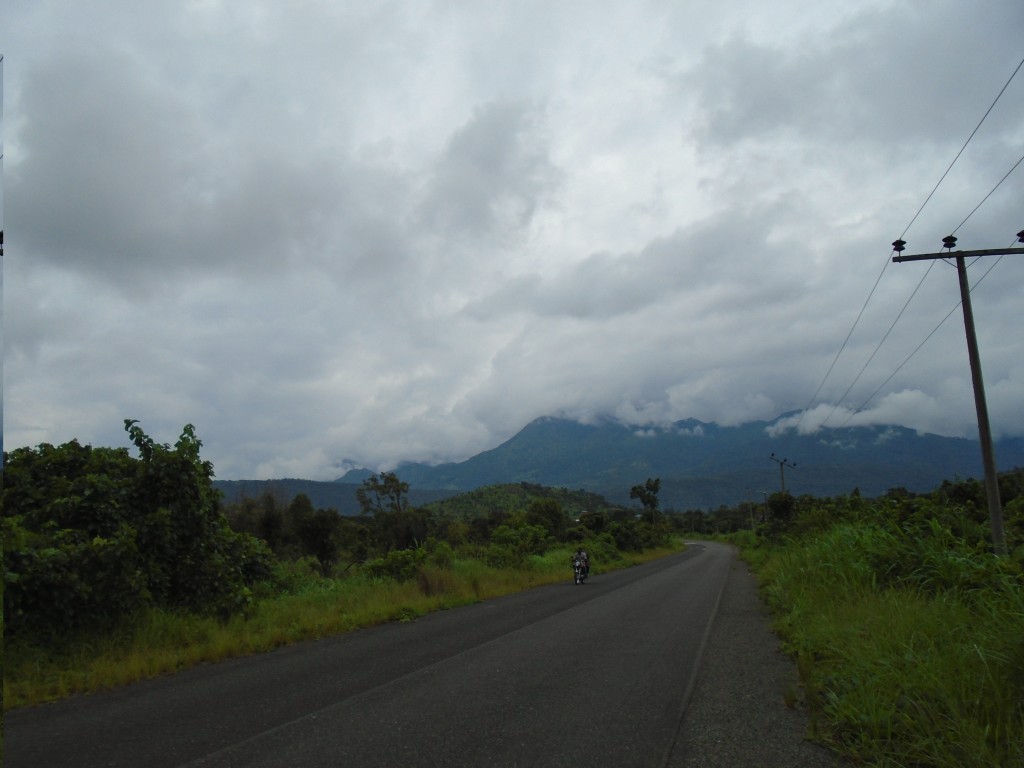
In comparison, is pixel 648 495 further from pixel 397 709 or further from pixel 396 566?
pixel 397 709

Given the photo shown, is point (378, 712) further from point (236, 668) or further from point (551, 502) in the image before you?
point (551, 502)

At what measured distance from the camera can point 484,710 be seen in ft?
20.5

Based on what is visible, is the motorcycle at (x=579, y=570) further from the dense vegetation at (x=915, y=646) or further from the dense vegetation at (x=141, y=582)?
the dense vegetation at (x=915, y=646)

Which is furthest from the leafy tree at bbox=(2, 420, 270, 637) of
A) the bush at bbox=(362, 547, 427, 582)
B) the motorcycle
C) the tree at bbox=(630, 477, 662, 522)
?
the tree at bbox=(630, 477, 662, 522)

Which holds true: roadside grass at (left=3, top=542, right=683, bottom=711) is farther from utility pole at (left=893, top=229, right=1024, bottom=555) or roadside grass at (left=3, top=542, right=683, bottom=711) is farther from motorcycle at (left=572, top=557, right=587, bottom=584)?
utility pole at (left=893, top=229, right=1024, bottom=555)

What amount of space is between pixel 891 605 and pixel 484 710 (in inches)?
234

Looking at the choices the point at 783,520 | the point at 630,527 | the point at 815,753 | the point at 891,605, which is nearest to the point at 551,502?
the point at 630,527

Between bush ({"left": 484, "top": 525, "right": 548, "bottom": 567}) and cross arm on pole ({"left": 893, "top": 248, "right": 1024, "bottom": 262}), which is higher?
cross arm on pole ({"left": 893, "top": 248, "right": 1024, "bottom": 262})

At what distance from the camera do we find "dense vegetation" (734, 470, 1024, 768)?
5.01 metres

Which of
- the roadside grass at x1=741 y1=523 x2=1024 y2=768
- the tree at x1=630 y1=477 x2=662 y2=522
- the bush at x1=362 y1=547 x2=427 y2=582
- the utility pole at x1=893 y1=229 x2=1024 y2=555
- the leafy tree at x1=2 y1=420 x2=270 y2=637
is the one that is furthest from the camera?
the tree at x1=630 y1=477 x2=662 y2=522

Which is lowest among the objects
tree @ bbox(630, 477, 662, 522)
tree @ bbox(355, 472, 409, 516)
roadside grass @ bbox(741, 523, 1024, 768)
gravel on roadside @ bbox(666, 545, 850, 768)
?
tree @ bbox(630, 477, 662, 522)

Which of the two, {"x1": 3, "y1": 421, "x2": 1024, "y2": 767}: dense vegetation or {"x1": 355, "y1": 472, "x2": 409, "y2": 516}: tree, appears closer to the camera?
{"x1": 3, "y1": 421, "x2": 1024, "y2": 767}: dense vegetation

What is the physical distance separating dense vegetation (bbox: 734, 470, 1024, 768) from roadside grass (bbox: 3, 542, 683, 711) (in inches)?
302

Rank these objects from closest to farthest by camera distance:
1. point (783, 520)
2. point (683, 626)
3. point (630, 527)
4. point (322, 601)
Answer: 1. point (683, 626)
2. point (322, 601)
3. point (783, 520)
4. point (630, 527)
